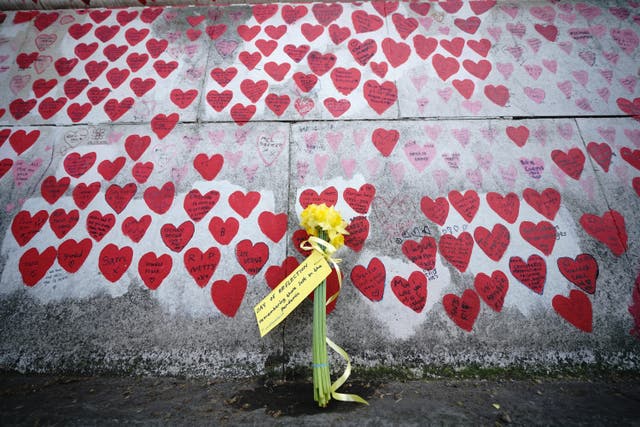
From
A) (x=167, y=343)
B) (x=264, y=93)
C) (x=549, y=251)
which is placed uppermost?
(x=264, y=93)

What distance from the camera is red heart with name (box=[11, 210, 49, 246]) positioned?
2.06 m

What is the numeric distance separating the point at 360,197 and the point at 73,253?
2.09 metres

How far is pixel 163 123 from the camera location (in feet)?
7.46

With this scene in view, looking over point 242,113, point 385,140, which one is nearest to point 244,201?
point 242,113

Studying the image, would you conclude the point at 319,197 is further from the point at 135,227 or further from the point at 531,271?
the point at 531,271

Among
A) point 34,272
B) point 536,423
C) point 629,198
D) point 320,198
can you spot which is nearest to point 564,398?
point 536,423

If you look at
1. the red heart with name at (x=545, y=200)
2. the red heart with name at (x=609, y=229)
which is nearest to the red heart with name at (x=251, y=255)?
the red heart with name at (x=545, y=200)

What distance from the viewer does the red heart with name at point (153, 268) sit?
1946 millimetres

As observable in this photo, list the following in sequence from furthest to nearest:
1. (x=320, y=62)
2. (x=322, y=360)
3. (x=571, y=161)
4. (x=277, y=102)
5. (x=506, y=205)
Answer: (x=320, y=62)
(x=277, y=102)
(x=571, y=161)
(x=506, y=205)
(x=322, y=360)

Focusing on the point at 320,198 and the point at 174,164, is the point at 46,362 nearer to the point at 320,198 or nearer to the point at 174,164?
the point at 174,164

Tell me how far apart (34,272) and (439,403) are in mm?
2750

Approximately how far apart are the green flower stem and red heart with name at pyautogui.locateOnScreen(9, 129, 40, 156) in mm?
2595

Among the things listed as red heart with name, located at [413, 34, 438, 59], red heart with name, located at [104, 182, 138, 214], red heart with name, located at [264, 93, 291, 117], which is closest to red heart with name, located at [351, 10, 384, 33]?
red heart with name, located at [413, 34, 438, 59]

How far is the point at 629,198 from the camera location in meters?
2.12
